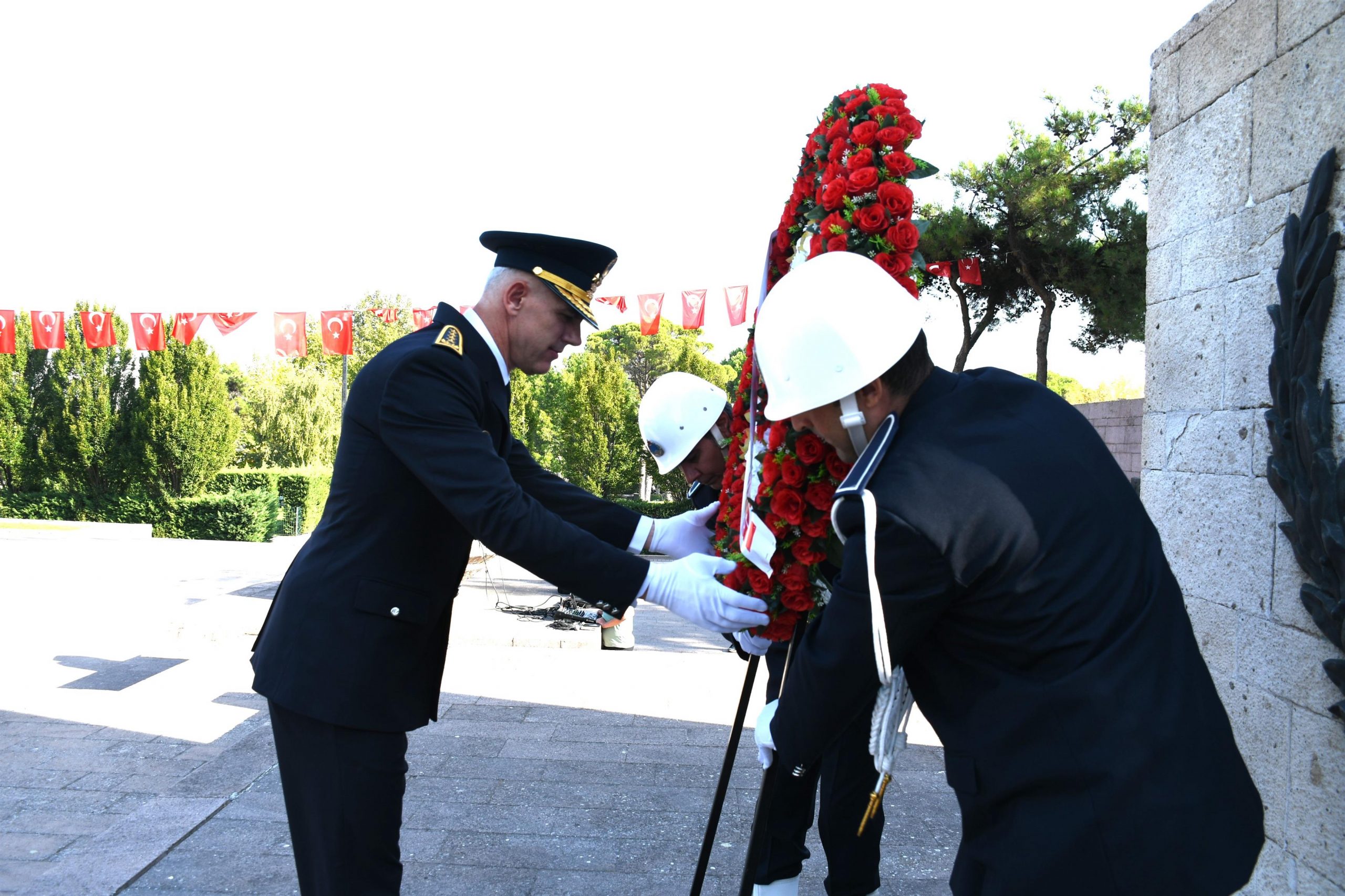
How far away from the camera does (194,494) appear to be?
22594 millimetres

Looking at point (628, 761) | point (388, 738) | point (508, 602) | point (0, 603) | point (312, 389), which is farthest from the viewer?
point (312, 389)

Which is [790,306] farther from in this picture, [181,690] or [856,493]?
[181,690]

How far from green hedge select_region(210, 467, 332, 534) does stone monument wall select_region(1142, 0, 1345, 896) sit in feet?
72.7

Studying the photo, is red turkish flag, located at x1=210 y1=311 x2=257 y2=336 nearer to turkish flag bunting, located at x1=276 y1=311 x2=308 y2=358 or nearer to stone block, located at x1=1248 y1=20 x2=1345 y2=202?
turkish flag bunting, located at x1=276 y1=311 x2=308 y2=358

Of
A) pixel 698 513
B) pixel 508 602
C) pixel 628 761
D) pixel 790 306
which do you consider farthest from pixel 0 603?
pixel 790 306

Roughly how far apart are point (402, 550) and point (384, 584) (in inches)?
4.1

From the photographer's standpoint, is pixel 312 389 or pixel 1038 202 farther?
pixel 312 389

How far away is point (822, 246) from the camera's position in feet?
7.56

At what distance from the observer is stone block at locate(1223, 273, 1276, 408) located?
2832mm

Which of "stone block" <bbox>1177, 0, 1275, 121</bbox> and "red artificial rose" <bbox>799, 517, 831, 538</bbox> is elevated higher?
"stone block" <bbox>1177, 0, 1275, 121</bbox>

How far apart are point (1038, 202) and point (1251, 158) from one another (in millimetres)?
12890

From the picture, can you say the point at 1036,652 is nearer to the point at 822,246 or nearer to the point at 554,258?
the point at 822,246

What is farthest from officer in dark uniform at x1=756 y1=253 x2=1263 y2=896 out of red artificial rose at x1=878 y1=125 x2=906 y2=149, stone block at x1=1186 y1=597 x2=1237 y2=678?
stone block at x1=1186 y1=597 x2=1237 y2=678

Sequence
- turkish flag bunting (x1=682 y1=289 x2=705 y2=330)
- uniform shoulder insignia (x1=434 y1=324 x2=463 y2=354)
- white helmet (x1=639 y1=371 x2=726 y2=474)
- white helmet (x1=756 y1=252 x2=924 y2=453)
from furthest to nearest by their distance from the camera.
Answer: turkish flag bunting (x1=682 y1=289 x2=705 y2=330) → white helmet (x1=639 y1=371 x2=726 y2=474) → uniform shoulder insignia (x1=434 y1=324 x2=463 y2=354) → white helmet (x1=756 y1=252 x2=924 y2=453)
